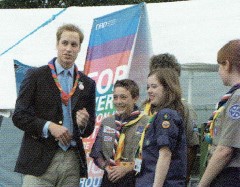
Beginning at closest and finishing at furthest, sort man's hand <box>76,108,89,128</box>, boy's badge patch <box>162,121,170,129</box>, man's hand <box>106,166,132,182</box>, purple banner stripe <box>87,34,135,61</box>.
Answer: boy's badge patch <box>162,121,170,129</box> < man's hand <box>76,108,89,128</box> < man's hand <box>106,166,132,182</box> < purple banner stripe <box>87,34,135,61</box>

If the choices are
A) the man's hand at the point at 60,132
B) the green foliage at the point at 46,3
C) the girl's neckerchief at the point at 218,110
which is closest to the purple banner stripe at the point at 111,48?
the man's hand at the point at 60,132

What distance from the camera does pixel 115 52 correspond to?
19.3ft

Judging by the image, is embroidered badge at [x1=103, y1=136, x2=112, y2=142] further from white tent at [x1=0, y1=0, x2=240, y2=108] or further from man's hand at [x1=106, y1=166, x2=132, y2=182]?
white tent at [x1=0, y1=0, x2=240, y2=108]

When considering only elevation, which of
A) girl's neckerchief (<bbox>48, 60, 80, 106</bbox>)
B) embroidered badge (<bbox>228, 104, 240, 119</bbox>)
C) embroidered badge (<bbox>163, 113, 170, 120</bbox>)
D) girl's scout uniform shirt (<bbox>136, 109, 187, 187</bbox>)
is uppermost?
girl's neckerchief (<bbox>48, 60, 80, 106</bbox>)

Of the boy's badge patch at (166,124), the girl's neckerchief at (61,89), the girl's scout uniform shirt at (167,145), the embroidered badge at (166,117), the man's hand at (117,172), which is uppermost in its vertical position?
the girl's neckerchief at (61,89)

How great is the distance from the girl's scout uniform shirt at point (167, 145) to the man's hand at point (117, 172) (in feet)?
A: 2.02

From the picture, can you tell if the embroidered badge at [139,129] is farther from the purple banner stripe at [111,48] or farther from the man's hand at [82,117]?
the purple banner stripe at [111,48]

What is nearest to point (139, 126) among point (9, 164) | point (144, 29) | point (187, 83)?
point (144, 29)

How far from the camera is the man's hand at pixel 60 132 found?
3758 millimetres

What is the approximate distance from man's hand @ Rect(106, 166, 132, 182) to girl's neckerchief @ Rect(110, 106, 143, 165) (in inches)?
2.1

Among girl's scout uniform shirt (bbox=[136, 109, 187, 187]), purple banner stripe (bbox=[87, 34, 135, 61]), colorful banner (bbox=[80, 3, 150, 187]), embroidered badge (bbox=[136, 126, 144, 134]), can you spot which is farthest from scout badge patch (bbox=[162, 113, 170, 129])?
purple banner stripe (bbox=[87, 34, 135, 61])

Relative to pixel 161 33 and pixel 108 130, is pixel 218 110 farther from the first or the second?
pixel 161 33

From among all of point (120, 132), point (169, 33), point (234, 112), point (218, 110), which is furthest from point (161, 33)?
point (234, 112)

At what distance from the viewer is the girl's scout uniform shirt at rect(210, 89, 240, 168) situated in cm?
330
